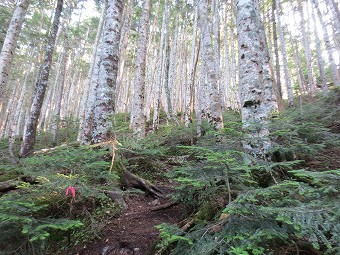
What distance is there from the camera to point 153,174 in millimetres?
5203

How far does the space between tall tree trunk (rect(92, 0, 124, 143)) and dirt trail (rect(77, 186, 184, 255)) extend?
1802 mm

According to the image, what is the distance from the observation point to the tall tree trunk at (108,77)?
493 centimetres

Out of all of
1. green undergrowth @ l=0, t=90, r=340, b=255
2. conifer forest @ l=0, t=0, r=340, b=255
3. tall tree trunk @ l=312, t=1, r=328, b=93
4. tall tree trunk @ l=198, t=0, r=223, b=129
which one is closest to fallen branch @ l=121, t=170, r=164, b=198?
conifer forest @ l=0, t=0, r=340, b=255

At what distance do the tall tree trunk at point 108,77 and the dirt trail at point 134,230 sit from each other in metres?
1.80

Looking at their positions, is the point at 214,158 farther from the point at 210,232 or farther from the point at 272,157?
the point at 272,157

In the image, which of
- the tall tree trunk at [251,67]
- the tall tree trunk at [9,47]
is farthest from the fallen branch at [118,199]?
the tall tree trunk at [9,47]

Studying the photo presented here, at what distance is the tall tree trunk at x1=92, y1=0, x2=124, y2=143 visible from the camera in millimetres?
4926

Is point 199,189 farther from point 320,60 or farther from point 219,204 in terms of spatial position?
point 320,60

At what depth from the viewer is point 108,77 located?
5.23 m

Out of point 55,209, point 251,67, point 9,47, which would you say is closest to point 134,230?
point 55,209

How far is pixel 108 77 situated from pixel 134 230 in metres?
3.69

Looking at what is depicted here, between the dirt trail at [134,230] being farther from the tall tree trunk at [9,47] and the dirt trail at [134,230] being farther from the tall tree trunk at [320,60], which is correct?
the tall tree trunk at [320,60]

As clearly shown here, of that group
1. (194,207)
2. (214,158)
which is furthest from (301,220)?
(194,207)

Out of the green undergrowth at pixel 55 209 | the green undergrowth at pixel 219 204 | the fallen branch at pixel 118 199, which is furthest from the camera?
the fallen branch at pixel 118 199
